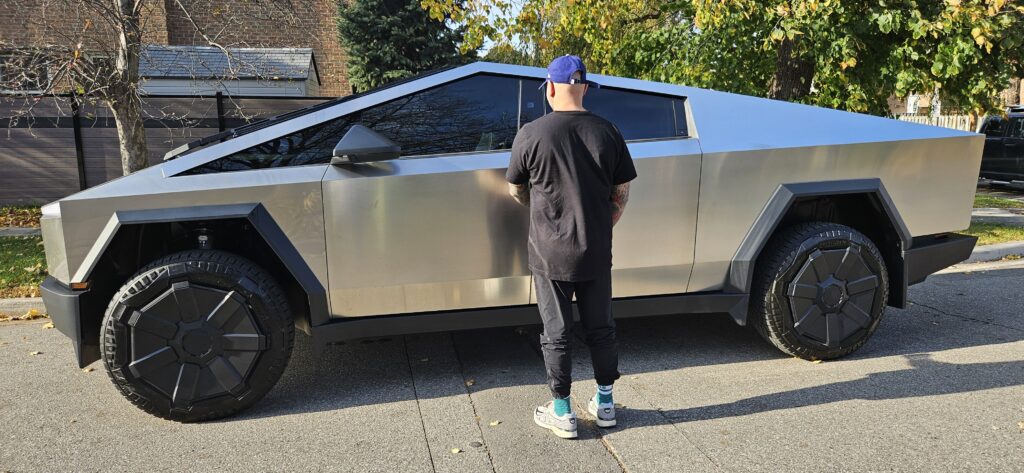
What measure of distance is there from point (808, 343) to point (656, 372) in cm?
88

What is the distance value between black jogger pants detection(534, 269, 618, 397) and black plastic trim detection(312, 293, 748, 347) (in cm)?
57

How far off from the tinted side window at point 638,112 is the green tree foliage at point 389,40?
1285 centimetres

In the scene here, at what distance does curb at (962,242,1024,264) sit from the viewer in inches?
269

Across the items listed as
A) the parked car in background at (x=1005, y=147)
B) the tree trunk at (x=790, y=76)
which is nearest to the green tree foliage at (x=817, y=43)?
the tree trunk at (x=790, y=76)

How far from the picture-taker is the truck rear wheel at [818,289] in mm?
3660

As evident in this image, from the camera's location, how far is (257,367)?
3.16m

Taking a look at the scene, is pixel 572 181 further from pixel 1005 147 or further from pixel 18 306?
pixel 1005 147

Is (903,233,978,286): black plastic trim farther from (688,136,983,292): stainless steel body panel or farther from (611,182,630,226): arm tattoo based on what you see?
(611,182,630,226): arm tattoo

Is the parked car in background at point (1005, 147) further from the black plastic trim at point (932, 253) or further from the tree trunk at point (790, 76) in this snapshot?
the black plastic trim at point (932, 253)

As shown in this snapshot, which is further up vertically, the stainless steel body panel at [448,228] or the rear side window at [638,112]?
the rear side window at [638,112]

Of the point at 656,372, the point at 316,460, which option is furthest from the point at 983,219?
the point at 316,460

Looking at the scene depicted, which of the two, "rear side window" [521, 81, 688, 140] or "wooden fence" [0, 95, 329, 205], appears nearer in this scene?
"rear side window" [521, 81, 688, 140]

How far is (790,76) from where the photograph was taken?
8.84 m

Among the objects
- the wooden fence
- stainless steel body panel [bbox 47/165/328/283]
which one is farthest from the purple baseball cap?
the wooden fence
